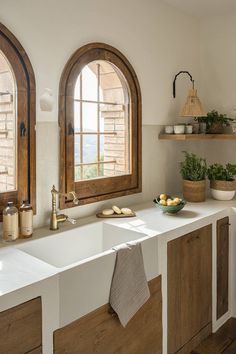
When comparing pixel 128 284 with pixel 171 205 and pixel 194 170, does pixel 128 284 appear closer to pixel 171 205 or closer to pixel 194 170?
pixel 171 205

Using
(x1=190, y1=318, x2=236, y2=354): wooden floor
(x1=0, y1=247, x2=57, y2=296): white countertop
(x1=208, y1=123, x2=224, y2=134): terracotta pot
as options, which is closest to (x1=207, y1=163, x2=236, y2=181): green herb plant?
(x1=208, y1=123, x2=224, y2=134): terracotta pot

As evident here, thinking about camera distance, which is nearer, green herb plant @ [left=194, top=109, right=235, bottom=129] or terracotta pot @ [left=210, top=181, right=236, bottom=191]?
terracotta pot @ [left=210, top=181, right=236, bottom=191]

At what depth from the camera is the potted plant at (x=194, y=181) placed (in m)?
2.75

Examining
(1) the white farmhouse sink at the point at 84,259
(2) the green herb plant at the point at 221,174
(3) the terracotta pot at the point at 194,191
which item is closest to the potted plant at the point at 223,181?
(2) the green herb plant at the point at 221,174

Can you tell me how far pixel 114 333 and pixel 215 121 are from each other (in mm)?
1955

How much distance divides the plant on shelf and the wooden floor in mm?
1523

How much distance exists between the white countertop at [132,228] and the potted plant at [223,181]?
0.08 meters

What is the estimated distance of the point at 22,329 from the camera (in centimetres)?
129

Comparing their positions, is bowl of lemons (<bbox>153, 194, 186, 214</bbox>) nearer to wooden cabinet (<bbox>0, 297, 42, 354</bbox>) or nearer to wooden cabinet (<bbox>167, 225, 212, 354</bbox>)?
wooden cabinet (<bbox>167, 225, 212, 354</bbox>)

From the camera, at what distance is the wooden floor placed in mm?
2244

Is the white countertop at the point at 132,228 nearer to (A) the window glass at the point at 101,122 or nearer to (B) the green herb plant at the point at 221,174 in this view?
(B) the green herb plant at the point at 221,174

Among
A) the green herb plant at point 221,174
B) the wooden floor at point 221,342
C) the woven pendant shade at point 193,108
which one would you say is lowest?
the wooden floor at point 221,342

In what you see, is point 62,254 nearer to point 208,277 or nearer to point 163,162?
point 208,277

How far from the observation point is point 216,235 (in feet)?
7.88
